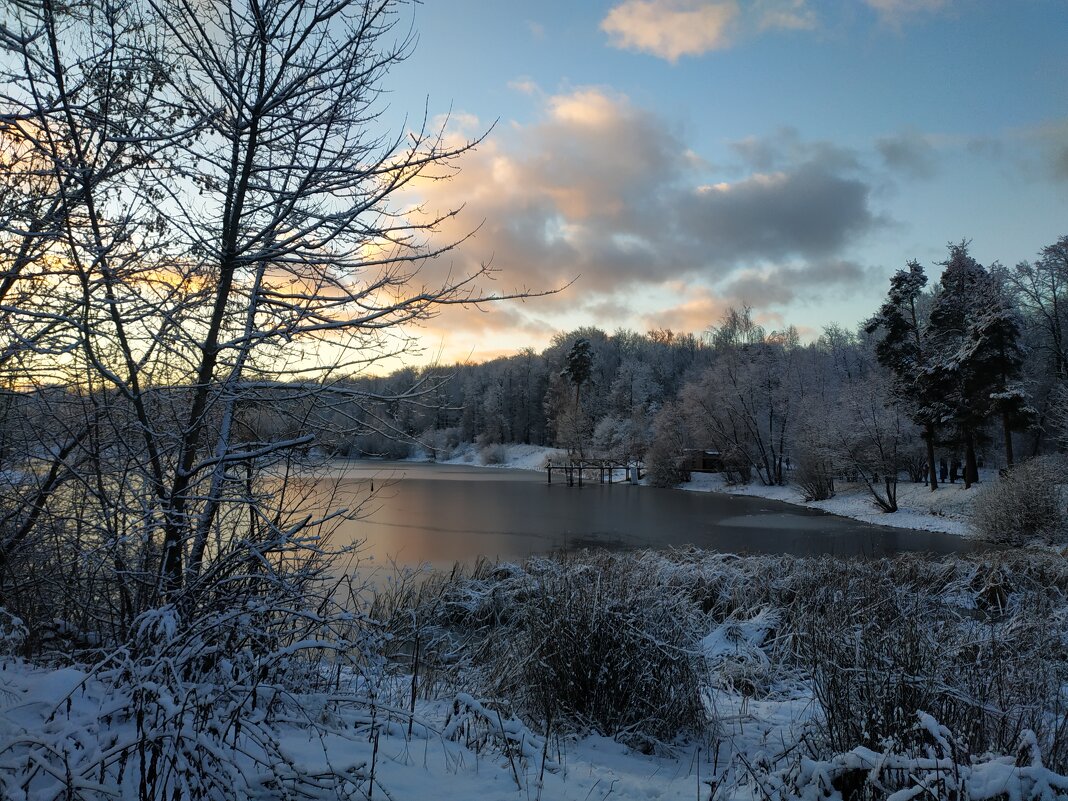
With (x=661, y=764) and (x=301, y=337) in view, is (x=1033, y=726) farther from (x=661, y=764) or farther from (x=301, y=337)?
(x=301, y=337)

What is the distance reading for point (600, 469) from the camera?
47.4 metres

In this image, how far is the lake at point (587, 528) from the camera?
17.0 metres

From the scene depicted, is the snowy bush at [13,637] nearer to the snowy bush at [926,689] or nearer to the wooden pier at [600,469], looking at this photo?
the snowy bush at [926,689]

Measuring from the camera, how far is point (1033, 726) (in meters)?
3.71

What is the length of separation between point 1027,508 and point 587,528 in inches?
492

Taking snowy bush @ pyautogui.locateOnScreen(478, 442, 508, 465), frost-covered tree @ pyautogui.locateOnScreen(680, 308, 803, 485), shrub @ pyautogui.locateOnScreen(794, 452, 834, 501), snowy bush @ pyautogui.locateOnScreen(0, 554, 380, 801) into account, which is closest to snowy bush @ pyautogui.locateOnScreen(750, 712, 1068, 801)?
snowy bush @ pyautogui.locateOnScreen(0, 554, 380, 801)

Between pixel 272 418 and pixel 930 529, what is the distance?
2405cm

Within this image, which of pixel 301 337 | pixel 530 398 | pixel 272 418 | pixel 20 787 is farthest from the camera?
pixel 530 398

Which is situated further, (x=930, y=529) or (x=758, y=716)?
(x=930, y=529)

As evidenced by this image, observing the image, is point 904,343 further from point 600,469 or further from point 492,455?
point 492,455

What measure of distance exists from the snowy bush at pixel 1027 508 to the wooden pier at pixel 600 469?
26.3m

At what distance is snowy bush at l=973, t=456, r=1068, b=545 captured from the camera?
59.2ft

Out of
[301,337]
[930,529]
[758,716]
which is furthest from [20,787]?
[930,529]

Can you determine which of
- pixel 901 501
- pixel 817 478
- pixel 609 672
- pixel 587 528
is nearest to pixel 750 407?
pixel 817 478
